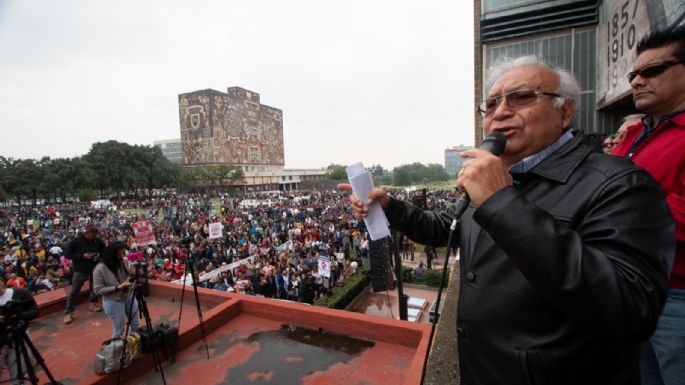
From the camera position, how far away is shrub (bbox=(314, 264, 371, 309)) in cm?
1166

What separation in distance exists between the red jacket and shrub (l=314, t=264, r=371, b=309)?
1038 centimetres

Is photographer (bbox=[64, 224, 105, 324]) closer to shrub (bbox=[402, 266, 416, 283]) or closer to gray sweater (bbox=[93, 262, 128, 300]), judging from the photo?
gray sweater (bbox=[93, 262, 128, 300])

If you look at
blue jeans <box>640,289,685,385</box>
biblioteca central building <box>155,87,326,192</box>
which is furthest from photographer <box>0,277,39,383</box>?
biblioteca central building <box>155,87,326,192</box>

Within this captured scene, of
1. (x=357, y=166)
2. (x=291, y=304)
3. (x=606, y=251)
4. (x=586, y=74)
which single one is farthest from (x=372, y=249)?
(x=586, y=74)

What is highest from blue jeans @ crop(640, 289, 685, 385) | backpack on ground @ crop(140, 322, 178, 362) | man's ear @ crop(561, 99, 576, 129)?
man's ear @ crop(561, 99, 576, 129)

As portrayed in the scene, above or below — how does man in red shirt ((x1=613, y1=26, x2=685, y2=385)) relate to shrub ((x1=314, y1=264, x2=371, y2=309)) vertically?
above

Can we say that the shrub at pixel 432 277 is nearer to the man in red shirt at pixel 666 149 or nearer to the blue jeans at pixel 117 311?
the blue jeans at pixel 117 311

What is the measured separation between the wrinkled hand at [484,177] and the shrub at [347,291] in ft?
35.1

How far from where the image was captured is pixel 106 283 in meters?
4.78

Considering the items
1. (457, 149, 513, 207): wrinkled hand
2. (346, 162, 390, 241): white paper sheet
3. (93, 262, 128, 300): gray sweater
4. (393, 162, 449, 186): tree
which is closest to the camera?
(457, 149, 513, 207): wrinkled hand

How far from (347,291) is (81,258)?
29.6 feet

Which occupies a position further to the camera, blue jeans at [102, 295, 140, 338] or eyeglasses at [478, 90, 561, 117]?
blue jeans at [102, 295, 140, 338]

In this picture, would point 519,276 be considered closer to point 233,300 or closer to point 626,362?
point 626,362

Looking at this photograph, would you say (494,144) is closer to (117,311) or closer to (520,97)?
(520,97)
